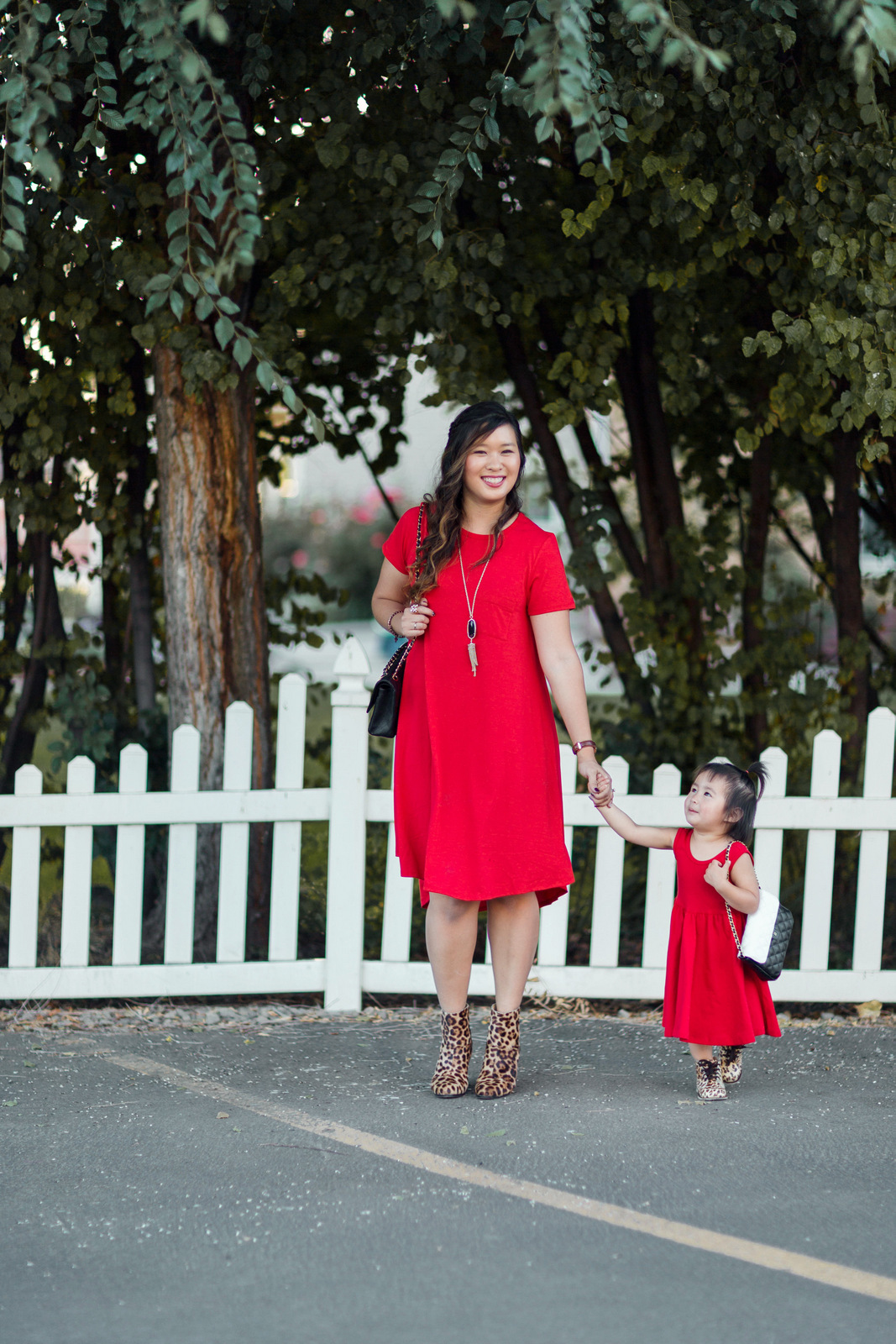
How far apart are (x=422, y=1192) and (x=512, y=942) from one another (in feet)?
2.64

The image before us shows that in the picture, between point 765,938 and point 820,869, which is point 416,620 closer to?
point 765,938

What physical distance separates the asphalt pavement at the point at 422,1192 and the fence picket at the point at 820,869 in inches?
14.9

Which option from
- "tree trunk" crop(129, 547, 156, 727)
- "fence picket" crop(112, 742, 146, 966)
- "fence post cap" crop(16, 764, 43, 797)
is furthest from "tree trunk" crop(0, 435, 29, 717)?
"fence picket" crop(112, 742, 146, 966)

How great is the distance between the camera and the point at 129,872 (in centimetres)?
431

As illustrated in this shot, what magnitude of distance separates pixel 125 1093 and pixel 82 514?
7.97 feet

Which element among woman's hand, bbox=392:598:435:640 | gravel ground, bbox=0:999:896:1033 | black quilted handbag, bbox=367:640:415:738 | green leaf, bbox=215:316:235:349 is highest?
green leaf, bbox=215:316:235:349

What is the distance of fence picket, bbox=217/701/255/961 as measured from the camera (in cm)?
429

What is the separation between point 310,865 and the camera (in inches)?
245

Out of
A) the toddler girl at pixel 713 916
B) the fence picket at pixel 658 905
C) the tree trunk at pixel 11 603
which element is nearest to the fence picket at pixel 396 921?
the fence picket at pixel 658 905

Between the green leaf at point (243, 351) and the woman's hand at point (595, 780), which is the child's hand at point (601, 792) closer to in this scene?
the woman's hand at point (595, 780)

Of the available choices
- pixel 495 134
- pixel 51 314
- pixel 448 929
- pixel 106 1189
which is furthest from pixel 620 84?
pixel 106 1189

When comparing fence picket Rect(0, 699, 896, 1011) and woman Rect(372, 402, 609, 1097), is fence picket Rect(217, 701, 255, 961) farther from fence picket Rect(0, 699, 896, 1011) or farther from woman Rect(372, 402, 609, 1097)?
woman Rect(372, 402, 609, 1097)

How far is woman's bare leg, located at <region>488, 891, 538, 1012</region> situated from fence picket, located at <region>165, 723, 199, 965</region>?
124 cm

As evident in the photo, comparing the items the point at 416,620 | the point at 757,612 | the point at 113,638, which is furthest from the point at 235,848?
the point at 757,612
